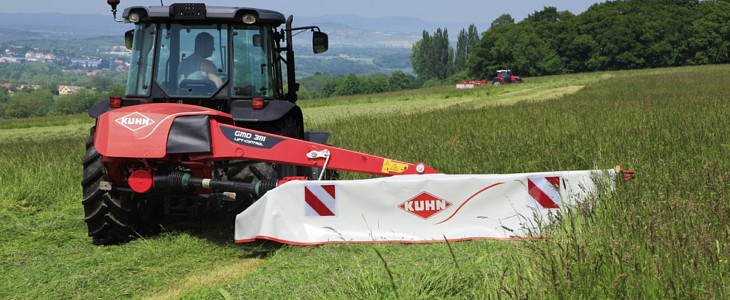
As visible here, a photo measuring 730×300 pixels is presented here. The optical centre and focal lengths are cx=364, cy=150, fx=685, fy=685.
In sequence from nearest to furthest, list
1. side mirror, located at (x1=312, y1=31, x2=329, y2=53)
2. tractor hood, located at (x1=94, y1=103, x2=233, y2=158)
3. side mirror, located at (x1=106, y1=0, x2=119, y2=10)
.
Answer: tractor hood, located at (x1=94, y1=103, x2=233, y2=158) → side mirror, located at (x1=106, y1=0, x2=119, y2=10) → side mirror, located at (x1=312, y1=31, x2=329, y2=53)

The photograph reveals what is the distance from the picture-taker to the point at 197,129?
495cm

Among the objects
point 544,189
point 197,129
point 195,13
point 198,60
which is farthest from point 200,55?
point 544,189

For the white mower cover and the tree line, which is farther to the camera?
the tree line

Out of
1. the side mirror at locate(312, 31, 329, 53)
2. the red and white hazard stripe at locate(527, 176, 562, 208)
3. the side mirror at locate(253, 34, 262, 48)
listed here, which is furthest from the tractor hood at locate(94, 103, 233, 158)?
the red and white hazard stripe at locate(527, 176, 562, 208)

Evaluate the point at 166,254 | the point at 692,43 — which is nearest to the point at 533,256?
the point at 166,254

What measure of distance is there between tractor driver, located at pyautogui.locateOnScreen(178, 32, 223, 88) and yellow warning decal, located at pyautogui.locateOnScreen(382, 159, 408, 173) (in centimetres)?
161

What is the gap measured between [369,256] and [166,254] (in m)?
1.69

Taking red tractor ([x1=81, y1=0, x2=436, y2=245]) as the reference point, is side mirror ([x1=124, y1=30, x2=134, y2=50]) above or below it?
above

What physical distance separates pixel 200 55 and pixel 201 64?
86mm

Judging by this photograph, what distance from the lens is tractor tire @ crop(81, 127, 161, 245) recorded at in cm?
534

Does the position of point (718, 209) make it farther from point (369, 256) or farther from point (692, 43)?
point (692, 43)

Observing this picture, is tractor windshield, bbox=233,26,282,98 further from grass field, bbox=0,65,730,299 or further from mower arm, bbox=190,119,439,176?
grass field, bbox=0,65,730,299

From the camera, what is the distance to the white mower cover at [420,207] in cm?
490

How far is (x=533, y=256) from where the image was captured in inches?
140
